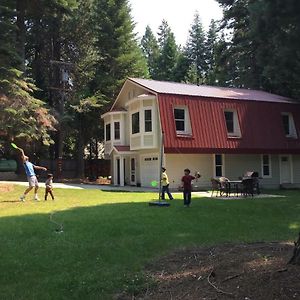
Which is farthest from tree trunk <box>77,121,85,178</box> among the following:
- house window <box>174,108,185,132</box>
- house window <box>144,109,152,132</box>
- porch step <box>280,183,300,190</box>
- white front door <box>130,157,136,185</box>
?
porch step <box>280,183,300,190</box>

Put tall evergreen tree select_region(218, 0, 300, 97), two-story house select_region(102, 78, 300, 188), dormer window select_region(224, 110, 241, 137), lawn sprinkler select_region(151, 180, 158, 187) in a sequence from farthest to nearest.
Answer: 1. dormer window select_region(224, 110, 241, 137)
2. lawn sprinkler select_region(151, 180, 158, 187)
3. two-story house select_region(102, 78, 300, 188)
4. tall evergreen tree select_region(218, 0, 300, 97)

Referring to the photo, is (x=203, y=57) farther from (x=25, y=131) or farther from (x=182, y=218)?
(x=182, y=218)

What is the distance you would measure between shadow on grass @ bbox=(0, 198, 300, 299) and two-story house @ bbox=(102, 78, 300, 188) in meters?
13.6

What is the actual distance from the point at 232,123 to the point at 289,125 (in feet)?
16.9

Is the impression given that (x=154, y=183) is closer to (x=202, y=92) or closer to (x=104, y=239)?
(x=202, y=92)

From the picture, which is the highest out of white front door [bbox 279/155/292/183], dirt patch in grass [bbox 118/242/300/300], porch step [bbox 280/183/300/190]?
white front door [bbox 279/155/292/183]

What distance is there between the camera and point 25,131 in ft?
98.7

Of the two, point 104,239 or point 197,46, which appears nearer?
point 104,239

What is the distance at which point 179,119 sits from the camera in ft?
96.0

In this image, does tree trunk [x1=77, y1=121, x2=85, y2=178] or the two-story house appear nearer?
the two-story house

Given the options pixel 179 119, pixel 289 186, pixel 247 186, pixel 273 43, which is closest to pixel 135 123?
pixel 179 119

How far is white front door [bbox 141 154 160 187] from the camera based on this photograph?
1200 inches

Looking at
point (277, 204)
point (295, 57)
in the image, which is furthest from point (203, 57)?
point (277, 204)

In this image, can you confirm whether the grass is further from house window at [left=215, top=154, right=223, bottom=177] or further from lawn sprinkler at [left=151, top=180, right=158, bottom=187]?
house window at [left=215, top=154, right=223, bottom=177]
